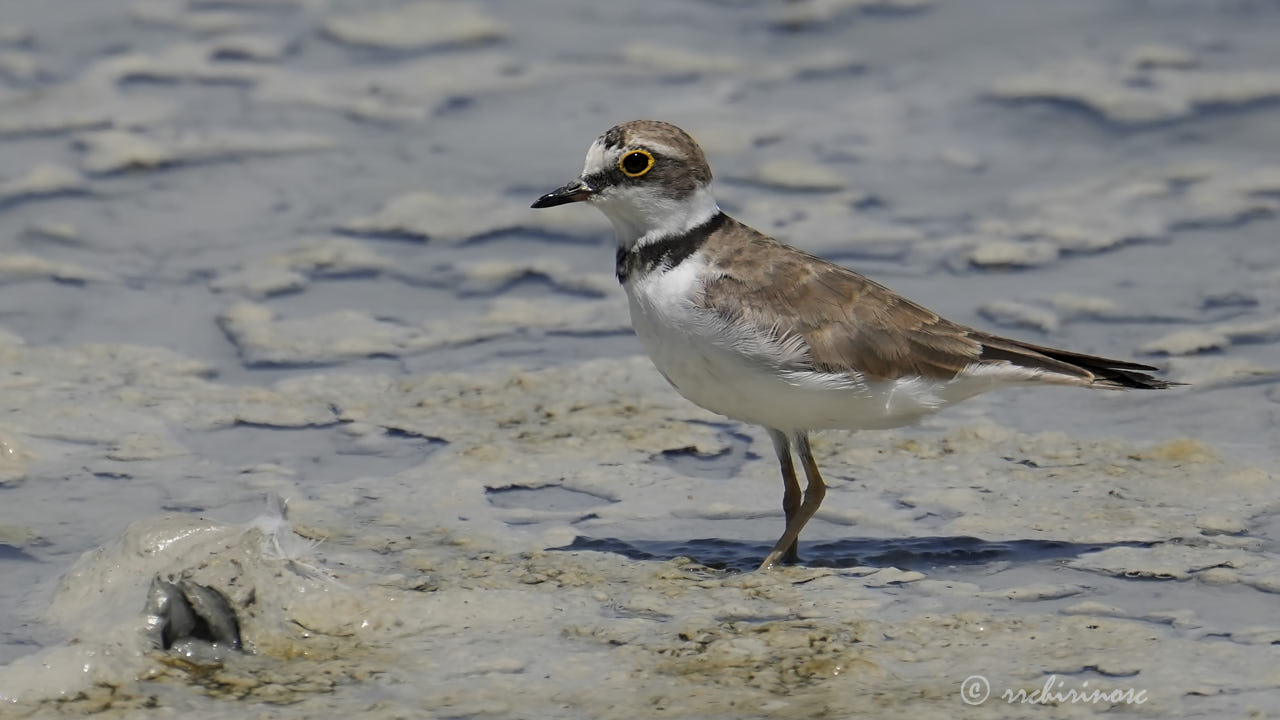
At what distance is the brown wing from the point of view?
17.8ft

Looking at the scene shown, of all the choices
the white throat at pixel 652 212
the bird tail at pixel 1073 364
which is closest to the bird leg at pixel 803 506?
the bird tail at pixel 1073 364

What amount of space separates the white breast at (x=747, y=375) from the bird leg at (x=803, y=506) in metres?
0.11

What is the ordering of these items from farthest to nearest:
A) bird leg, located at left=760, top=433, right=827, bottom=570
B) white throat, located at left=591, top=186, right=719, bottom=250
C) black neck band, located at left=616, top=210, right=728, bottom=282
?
1. white throat, located at left=591, top=186, right=719, bottom=250
2. black neck band, located at left=616, top=210, right=728, bottom=282
3. bird leg, located at left=760, top=433, right=827, bottom=570

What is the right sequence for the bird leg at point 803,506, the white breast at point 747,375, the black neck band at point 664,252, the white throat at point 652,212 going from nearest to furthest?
the white breast at point 747,375 < the bird leg at point 803,506 < the black neck band at point 664,252 < the white throat at point 652,212

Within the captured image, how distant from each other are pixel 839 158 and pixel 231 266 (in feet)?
11.2

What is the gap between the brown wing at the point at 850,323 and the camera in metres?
5.44

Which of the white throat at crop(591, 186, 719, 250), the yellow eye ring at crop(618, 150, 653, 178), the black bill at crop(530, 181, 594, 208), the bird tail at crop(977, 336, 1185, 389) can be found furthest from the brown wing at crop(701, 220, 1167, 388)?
the black bill at crop(530, 181, 594, 208)

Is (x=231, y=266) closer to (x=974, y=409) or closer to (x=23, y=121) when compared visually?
(x=23, y=121)

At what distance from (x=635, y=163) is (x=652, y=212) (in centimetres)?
18

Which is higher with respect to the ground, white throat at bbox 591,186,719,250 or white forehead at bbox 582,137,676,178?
white forehead at bbox 582,137,676,178

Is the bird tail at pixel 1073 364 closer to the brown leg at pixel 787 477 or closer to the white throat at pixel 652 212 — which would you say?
the brown leg at pixel 787 477

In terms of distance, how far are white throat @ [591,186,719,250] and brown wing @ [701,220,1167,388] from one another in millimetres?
114

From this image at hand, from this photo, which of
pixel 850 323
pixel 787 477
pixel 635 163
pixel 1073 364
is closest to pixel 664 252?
pixel 635 163

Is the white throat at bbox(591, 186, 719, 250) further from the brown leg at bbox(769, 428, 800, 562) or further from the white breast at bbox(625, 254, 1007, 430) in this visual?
the brown leg at bbox(769, 428, 800, 562)
